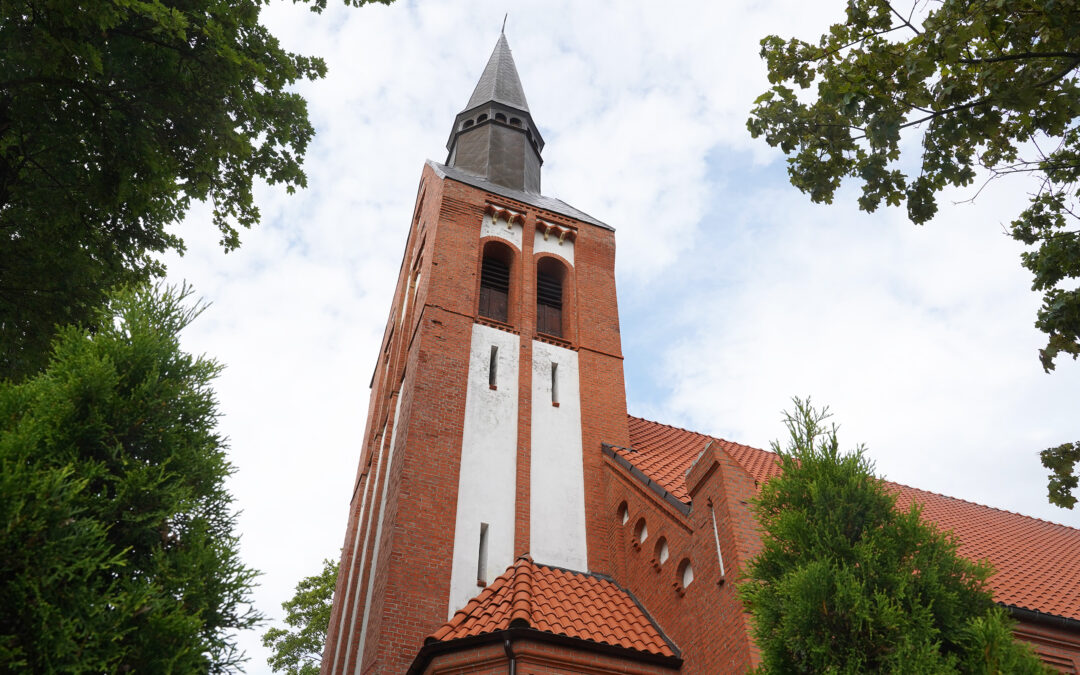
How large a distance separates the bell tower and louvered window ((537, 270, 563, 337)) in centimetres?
4

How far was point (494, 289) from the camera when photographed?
671 inches

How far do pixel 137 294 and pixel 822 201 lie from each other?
689 cm

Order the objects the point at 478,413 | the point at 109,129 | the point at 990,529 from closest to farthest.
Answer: the point at 109,129
the point at 478,413
the point at 990,529

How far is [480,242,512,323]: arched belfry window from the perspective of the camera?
16.6 metres

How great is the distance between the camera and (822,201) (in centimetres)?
776

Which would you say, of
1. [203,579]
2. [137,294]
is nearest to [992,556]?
[203,579]

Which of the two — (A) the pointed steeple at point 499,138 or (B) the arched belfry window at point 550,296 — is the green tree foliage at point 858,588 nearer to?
(B) the arched belfry window at point 550,296

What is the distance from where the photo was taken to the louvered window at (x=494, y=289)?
1658cm

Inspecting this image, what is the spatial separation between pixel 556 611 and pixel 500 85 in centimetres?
1767

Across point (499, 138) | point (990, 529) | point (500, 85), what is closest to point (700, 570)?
point (990, 529)

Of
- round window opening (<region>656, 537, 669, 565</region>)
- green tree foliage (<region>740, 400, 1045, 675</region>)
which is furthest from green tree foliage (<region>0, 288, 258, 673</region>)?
round window opening (<region>656, 537, 669, 565</region>)

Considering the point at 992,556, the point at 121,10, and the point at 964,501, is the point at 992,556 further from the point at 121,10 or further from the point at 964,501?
the point at 121,10

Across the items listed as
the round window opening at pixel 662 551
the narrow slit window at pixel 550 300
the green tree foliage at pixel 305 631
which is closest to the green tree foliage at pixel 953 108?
the round window opening at pixel 662 551

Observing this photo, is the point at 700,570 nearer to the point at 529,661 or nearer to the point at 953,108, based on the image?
the point at 529,661
